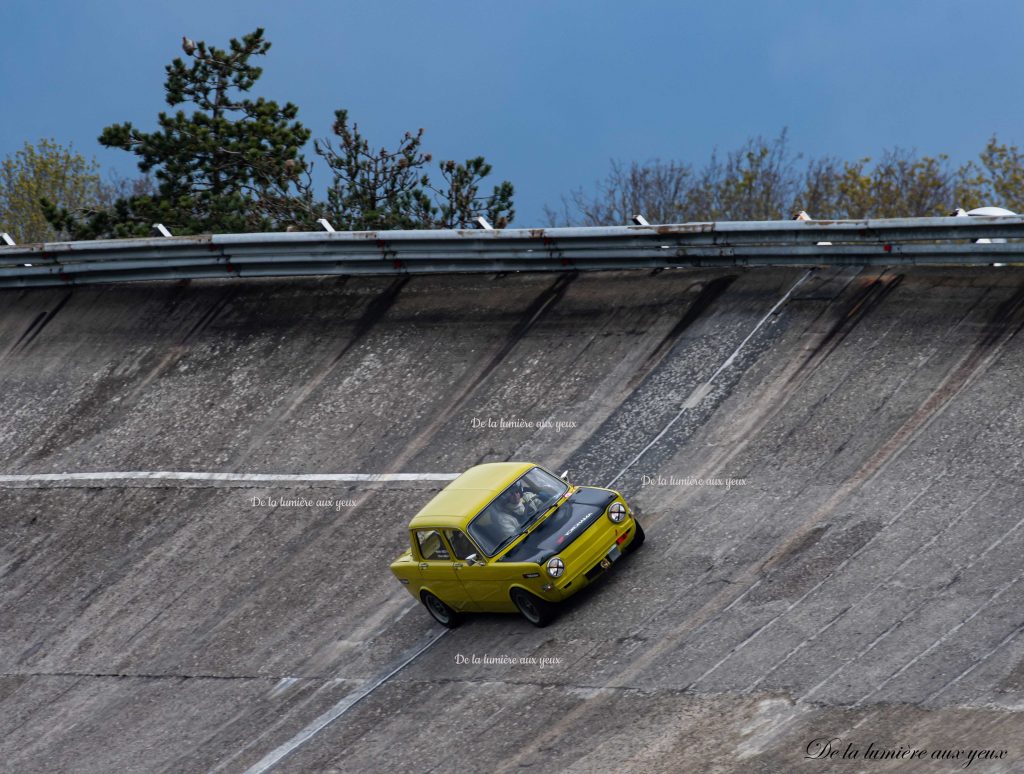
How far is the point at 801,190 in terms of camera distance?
5191 centimetres

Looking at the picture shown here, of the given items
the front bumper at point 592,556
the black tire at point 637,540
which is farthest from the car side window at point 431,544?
the black tire at point 637,540

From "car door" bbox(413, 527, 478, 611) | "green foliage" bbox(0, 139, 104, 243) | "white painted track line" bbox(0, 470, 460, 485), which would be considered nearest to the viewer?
"car door" bbox(413, 527, 478, 611)

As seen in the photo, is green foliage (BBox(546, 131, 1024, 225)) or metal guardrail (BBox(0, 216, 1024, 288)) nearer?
metal guardrail (BBox(0, 216, 1024, 288))

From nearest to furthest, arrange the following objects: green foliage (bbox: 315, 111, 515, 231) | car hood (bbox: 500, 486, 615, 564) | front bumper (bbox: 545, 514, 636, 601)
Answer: front bumper (bbox: 545, 514, 636, 601) < car hood (bbox: 500, 486, 615, 564) < green foliage (bbox: 315, 111, 515, 231)

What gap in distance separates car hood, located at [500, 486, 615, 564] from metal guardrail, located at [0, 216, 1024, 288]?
19.3 feet

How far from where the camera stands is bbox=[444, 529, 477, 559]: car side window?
1377cm

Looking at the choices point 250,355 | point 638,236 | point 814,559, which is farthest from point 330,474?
point 814,559

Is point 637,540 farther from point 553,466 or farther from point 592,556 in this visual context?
point 553,466

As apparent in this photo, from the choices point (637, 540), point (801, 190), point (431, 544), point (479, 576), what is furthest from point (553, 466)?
point (801, 190)

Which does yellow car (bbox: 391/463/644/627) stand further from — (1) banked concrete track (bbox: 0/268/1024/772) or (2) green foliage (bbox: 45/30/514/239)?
(2) green foliage (bbox: 45/30/514/239)

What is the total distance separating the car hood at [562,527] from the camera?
1342cm

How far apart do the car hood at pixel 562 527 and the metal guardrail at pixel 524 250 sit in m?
5.88

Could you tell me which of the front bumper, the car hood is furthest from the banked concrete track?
the car hood

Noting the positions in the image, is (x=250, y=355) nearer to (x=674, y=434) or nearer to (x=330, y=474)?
(x=330, y=474)
